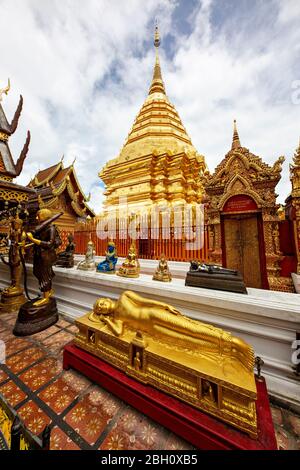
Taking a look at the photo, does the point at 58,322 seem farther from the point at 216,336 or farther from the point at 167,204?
the point at 167,204

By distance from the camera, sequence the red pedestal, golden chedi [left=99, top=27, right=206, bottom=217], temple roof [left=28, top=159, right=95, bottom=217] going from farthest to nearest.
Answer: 1. temple roof [left=28, top=159, right=95, bottom=217]
2. golden chedi [left=99, top=27, right=206, bottom=217]
3. the red pedestal

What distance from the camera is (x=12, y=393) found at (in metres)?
1.71

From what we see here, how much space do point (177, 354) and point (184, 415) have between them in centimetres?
37

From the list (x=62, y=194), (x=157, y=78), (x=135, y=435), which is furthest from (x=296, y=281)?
(x=157, y=78)

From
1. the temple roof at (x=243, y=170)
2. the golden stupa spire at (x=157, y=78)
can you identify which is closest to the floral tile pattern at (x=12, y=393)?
the temple roof at (x=243, y=170)

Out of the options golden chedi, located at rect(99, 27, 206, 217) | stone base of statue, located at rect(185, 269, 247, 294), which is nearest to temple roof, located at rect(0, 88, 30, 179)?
golden chedi, located at rect(99, 27, 206, 217)

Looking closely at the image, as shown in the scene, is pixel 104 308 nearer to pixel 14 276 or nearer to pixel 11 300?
pixel 11 300

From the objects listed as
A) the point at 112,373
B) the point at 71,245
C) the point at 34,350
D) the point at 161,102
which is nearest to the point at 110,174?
the point at 161,102

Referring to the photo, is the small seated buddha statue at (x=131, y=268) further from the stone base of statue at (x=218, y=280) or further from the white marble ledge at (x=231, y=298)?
the stone base of statue at (x=218, y=280)

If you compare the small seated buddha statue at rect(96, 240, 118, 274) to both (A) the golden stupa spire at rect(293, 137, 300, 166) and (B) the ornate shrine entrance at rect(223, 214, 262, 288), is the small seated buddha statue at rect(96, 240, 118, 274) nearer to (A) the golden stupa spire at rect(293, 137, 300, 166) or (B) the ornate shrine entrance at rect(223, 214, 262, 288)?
(B) the ornate shrine entrance at rect(223, 214, 262, 288)

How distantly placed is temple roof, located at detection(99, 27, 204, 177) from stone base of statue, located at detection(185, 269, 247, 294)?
→ 718 centimetres

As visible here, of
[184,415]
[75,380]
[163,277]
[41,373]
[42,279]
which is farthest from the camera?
[42,279]

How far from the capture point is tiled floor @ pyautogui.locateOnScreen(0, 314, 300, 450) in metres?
1.29

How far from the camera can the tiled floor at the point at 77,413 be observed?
4.24 feet
